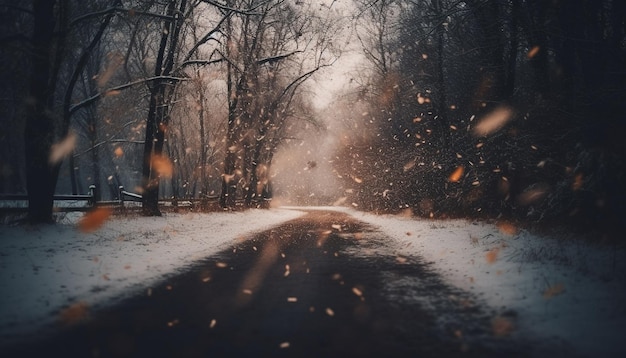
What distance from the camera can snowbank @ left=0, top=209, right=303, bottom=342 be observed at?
16.7 ft

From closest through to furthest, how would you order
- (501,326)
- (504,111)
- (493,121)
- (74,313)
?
(501,326) → (74,313) → (504,111) → (493,121)

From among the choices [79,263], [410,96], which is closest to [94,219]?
[79,263]

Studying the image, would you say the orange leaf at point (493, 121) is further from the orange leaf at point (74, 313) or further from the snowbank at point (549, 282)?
the orange leaf at point (74, 313)

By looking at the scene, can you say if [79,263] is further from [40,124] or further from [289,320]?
[40,124]

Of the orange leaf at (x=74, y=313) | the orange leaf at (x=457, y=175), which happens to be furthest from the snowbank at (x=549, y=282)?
the orange leaf at (x=457, y=175)

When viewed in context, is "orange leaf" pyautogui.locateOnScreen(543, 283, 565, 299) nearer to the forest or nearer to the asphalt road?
the asphalt road

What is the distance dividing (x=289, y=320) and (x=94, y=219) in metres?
12.1

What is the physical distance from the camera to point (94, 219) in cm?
1420

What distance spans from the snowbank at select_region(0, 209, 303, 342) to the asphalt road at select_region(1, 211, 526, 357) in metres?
0.57

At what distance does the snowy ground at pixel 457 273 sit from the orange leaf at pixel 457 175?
16.2ft

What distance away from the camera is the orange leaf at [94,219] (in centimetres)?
1197

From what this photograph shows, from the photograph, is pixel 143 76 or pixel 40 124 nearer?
pixel 40 124

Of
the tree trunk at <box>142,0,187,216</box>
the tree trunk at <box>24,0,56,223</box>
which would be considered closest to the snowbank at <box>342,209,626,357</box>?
the tree trunk at <box>24,0,56,223</box>

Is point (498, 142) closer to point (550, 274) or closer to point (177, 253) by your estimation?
point (550, 274)
